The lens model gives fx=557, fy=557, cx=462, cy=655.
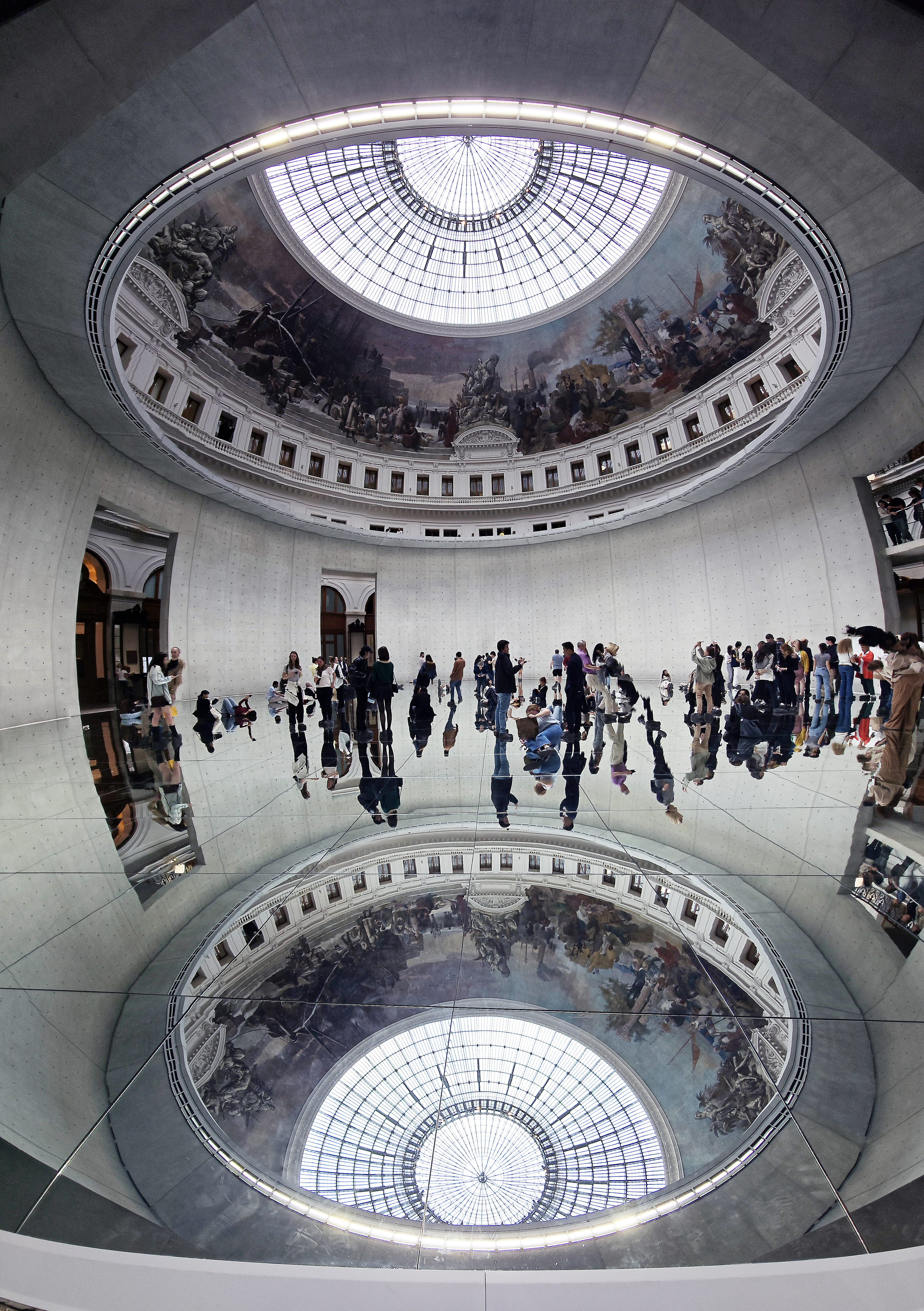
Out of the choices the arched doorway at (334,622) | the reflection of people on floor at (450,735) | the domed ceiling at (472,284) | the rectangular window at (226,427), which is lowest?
the reflection of people on floor at (450,735)

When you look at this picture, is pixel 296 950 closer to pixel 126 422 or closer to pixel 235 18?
pixel 235 18

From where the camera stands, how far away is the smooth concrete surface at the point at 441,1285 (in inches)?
47.8

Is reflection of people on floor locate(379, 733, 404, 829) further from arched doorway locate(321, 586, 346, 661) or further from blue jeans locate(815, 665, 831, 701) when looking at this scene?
arched doorway locate(321, 586, 346, 661)

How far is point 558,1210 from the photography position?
62.7 inches

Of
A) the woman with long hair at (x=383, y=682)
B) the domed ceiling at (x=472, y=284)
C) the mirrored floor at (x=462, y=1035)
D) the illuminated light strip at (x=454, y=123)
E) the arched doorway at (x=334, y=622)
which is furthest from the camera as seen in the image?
the arched doorway at (x=334, y=622)

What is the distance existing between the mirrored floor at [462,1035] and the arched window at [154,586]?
24.6 meters

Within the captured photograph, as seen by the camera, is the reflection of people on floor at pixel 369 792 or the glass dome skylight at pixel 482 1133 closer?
the glass dome skylight at pixel 482 1133

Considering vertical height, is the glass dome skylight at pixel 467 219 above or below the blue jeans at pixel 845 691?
above

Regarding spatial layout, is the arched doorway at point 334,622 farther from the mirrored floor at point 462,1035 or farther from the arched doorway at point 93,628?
the mirrored floor at point 462,1035

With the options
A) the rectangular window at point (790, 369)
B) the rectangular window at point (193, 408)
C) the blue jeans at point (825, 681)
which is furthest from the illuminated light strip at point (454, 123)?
the rectangular window at point (193, 408)

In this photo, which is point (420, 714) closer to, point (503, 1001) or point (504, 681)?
point (504, 681)

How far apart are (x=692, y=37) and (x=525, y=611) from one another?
77.4 ft

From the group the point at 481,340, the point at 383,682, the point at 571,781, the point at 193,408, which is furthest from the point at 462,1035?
the point at 481,340

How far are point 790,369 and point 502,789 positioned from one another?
22452mm
